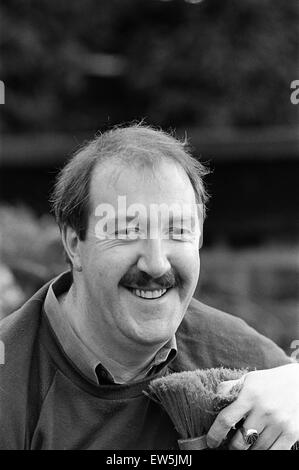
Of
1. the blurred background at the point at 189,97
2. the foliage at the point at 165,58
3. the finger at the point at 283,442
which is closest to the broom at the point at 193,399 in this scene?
the finger at the point at 283,442

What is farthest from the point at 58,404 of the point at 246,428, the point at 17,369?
the point at 246,428

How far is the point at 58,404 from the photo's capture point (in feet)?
6.73

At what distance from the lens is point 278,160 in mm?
7805

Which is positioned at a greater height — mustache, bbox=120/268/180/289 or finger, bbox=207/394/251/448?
mustache, bbox=120/268/180/289

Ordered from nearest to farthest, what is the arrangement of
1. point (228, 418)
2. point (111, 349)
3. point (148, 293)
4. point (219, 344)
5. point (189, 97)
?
1. point (228, 418)
2. point (148, 293)
3. point (111, 349)
4. point (219, 344)
5. point (189, 97)

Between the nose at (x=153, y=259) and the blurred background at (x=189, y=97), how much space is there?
5.28 metres

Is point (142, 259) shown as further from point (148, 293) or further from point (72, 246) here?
point (72, 246)

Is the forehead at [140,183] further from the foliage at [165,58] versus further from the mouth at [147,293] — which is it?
the foliage at [165,58]

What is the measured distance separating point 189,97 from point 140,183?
7.26 m

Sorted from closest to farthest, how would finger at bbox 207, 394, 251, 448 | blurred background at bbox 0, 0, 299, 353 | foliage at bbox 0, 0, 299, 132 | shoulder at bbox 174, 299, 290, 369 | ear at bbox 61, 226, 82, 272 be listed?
finger at bbox 207, 394, 251, 448 < ear at bbox 61, 226, 82, 272 < shoulder at bbox 174, 299, 290, 369 < blurred background at bbox 0, 0, 299, 353 < foliage at bbox 0, 0, 299, 132

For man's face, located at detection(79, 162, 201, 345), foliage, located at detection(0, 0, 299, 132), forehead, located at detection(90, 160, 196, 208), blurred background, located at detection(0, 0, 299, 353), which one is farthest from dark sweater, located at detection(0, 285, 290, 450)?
foliage, located at detection(0, 0, 299, 132)

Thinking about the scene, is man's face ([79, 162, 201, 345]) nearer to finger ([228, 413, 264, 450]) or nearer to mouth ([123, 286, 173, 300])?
mouth ([123, 286, 173, 300])

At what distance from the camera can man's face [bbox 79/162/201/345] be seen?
200 centimetres

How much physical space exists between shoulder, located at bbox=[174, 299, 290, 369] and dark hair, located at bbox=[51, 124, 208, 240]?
0.36 metres
